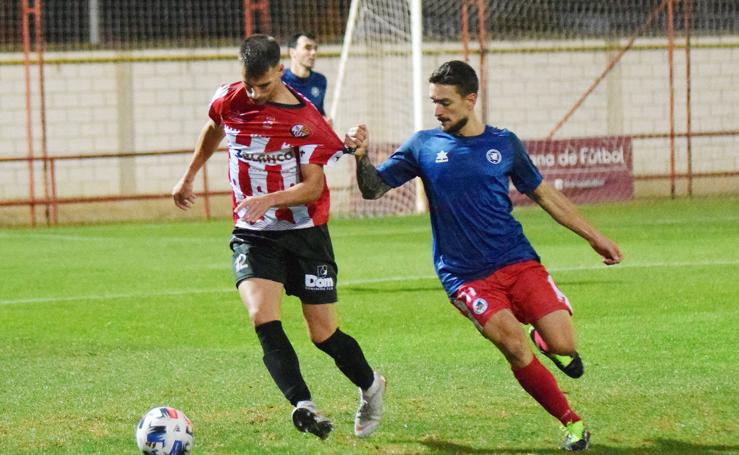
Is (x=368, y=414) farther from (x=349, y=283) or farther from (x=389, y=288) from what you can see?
(x=349, y=283)

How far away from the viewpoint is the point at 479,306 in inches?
246

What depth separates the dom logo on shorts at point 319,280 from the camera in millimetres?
6574

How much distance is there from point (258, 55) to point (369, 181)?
3.09 feet

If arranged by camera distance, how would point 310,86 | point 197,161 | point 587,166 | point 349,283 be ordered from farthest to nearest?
point 587,166 → point 349,283 → point 310,86 → point 197,161

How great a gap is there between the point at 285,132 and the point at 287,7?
2211cm

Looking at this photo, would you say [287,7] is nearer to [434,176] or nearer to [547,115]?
[547,115]

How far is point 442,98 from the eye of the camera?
21.2 ft

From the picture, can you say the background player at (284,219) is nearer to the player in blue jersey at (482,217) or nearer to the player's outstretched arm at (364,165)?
the player's outstretched arm at (364,165)

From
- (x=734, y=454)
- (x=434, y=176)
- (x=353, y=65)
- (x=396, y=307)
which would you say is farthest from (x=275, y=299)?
(x=353, y=65)

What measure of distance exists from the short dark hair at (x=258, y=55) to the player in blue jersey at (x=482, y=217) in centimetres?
54

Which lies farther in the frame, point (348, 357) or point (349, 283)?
point (349, 283)

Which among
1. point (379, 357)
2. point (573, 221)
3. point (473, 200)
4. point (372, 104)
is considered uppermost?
point (473, 200)

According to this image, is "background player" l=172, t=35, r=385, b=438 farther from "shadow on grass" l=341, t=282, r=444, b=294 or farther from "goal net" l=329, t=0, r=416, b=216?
"goal net" l=329, t=0, r=416, b=216

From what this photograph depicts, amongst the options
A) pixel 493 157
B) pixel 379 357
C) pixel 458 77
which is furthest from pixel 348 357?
pixel 379 357
